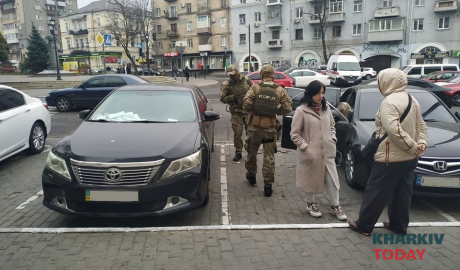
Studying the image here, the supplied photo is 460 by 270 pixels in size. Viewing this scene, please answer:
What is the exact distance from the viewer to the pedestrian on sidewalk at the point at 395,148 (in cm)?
340

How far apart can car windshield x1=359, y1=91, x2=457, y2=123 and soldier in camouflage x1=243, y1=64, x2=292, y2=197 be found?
1.70 metres

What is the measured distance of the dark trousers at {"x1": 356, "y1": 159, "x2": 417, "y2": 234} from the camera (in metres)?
3.56

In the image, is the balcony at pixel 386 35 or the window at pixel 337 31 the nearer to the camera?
the balcony at pixel 386 35

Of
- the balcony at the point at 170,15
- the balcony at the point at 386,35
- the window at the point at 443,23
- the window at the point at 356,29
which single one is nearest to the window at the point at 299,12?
the window at the point at 356,29

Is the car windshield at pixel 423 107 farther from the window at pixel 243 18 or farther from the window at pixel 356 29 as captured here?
the window at pixel 243 18

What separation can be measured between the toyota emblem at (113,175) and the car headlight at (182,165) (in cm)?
44

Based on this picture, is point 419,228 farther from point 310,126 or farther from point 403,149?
point 310,126

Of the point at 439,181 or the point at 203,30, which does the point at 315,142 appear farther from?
the point at 203,30

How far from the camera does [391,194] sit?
3701 millimetres

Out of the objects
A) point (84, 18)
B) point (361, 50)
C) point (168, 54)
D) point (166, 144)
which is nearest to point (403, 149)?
point (166, 144)

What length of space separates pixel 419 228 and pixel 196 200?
2.58 meters

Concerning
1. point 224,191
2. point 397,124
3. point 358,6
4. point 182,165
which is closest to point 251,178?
point 224,191

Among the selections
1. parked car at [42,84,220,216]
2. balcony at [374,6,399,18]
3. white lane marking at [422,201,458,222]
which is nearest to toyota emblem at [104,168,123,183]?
parked car at [42,84,220,216]

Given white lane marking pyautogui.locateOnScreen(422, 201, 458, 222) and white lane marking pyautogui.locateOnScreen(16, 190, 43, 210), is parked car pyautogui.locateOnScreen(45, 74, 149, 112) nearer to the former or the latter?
white lane marking pyautogui.locateOnScreen(16, 190, 43, 210)
